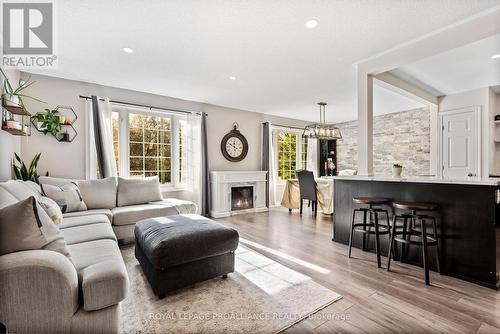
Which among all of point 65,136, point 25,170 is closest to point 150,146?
point 65,136

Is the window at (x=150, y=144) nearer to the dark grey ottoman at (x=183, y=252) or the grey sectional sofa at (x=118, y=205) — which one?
the grey sectional sofa at (x=118, y=205)

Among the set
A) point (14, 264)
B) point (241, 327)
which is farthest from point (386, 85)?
point (14, 264)

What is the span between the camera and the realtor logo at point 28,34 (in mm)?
2004

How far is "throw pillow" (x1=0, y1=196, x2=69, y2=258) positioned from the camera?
116cm

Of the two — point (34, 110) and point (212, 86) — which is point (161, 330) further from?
point (34, 110)

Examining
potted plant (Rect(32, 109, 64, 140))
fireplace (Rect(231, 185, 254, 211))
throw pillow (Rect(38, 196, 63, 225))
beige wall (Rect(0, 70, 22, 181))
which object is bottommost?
fireplace (Rect(231, 185, 254, 211))

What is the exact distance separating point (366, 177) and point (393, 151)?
3674mm

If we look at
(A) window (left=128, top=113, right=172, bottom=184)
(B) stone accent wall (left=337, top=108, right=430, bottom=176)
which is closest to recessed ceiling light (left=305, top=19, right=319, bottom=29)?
(A) window (left=128, top=113, right=172, bottom=184)

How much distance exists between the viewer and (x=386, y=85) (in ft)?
11.1

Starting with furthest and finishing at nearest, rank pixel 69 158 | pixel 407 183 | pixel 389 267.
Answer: pixel 69 158, pixel 407 183, pixel 389 267

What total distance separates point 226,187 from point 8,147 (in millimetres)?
3324

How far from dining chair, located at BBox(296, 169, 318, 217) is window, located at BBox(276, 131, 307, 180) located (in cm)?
147

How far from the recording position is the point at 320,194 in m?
4.92

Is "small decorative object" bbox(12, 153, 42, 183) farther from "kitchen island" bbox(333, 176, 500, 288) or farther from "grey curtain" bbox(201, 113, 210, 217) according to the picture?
"kitchen island" bbox(333, 176, 500, 288)
